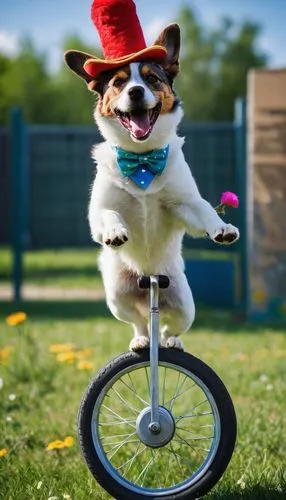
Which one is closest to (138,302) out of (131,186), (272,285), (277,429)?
(131,186)

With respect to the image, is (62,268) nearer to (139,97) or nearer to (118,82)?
(118,82)

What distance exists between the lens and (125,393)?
16.4ft

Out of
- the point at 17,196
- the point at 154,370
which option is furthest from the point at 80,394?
the point at 17,196

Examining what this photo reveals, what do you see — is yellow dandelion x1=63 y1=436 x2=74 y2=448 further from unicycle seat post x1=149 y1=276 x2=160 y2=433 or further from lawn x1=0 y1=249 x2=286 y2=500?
unicycle seat post x1=149 y1=276 x2=160 y2=433

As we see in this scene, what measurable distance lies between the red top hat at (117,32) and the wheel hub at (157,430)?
1.31 m

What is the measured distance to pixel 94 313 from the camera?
337 inches

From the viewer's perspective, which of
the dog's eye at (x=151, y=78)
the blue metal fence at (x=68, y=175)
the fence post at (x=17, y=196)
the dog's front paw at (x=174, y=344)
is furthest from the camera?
the fence post at (x=17, y=196)

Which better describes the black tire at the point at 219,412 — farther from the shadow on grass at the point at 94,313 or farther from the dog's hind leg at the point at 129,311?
the shadow on grass at the point at 94,313

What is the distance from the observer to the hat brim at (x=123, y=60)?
2902mm

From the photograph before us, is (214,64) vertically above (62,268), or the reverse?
(214,64)

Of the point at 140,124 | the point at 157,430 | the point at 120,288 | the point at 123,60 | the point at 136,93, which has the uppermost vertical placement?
the point at 123,60

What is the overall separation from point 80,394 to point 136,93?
2573 mm

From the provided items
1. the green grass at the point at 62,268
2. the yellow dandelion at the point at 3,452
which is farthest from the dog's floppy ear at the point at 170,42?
the green grass at the point at 62,268

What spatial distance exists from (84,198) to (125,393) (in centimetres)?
768
